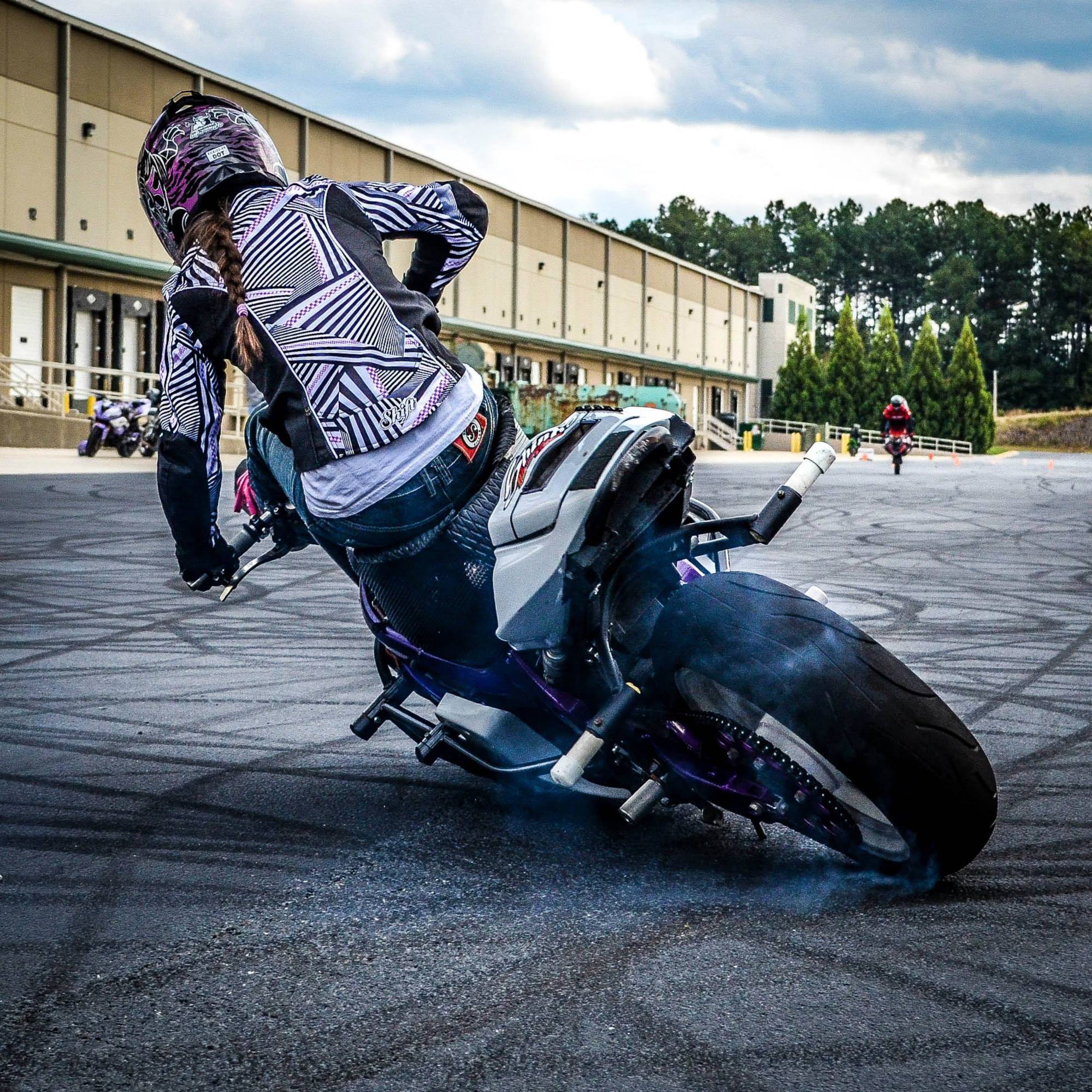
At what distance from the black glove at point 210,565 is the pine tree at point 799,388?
236 feet

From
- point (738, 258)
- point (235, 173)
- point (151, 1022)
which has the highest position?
point (738, 258)

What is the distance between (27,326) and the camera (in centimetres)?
3791

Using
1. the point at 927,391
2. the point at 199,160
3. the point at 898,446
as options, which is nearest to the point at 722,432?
the point at 927,391

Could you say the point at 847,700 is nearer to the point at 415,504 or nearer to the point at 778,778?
the point at 778,778

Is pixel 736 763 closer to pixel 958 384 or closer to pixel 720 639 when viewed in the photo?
pixel 720 639

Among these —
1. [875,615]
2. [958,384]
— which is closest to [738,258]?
[958,384]

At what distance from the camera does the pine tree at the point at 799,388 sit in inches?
2928

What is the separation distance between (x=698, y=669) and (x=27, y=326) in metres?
37.9

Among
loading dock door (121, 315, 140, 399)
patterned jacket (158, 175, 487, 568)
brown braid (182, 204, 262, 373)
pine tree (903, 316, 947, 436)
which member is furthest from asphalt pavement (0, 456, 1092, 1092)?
pine tree (903, 316, 947, 436)

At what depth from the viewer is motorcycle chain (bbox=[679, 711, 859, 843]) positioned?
2871 millimetres

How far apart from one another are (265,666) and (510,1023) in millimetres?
3673

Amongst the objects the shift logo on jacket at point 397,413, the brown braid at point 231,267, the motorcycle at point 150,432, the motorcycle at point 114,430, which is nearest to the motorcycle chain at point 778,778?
the shift logo on jacket at point 397,413

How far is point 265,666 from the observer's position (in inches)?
233

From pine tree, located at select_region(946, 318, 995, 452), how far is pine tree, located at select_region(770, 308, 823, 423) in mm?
6517
